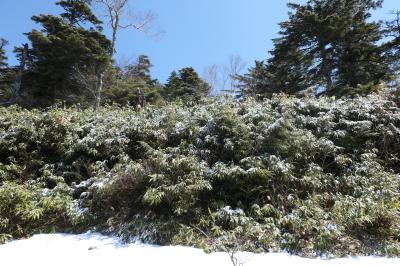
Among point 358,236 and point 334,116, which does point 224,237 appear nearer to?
point 358,236

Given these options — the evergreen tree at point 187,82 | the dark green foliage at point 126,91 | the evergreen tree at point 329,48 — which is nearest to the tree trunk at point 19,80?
the dark green foliage at point 126,91

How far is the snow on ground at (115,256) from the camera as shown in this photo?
433cm

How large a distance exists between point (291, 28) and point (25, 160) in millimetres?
15284

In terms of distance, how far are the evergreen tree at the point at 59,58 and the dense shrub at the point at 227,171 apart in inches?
428

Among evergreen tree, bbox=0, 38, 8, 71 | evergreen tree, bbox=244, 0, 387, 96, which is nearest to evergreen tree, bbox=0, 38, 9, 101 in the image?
evergreen tree, bbox=0, 38, 8, 71

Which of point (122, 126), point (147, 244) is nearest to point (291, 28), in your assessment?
point (122, 126)

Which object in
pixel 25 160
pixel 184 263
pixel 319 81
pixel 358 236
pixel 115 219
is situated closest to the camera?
pixel 184 263

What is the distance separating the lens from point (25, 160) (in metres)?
7.25

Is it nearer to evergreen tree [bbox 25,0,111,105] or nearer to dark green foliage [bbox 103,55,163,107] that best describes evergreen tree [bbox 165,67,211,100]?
dark green foliage [bbox 103,55,163,107]

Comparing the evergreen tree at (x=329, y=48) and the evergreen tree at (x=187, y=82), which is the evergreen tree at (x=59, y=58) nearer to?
the evergreen tree at (x=187, y=82)

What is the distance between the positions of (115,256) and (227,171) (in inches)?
86.1

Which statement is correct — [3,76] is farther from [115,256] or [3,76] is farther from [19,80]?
[115,256]

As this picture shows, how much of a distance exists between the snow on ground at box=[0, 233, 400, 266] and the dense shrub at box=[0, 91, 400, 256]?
0.78 ft

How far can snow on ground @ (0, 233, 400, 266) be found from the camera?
14.2 ft
